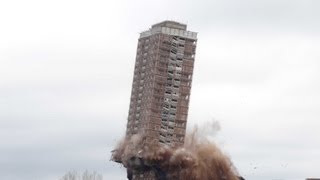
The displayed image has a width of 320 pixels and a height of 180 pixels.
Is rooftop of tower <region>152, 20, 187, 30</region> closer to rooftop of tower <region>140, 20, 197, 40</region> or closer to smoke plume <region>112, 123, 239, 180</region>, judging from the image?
rooftop of tower <region>140, 20, 197, 40</region>

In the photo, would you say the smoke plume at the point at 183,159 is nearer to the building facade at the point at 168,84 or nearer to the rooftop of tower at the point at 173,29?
the building facade at the point at 168,84

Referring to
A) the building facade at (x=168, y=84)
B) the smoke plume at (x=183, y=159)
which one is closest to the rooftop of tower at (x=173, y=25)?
the building facade at (x=168, y=84)

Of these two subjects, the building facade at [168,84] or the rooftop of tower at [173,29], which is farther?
the rooftop of tower at [173,29]

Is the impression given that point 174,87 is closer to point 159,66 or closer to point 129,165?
point 159,66

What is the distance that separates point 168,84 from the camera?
14650 centimetres

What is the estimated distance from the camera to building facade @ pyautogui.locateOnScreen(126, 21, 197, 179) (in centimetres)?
14512

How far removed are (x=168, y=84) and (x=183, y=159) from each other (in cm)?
1369

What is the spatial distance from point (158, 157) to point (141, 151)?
4138mm

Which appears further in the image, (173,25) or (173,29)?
(173,25)

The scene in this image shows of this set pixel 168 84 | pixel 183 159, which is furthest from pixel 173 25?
pixel 183 159

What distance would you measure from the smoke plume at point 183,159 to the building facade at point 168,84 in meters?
1.88

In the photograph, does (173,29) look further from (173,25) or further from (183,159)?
(183,159)

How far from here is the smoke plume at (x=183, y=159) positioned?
479ft

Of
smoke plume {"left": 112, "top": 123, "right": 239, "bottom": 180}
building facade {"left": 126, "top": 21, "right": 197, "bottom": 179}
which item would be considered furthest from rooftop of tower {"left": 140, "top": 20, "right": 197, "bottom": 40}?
smoke plume {"left": 112, "top": 123, "right": 239, "bottom": 180}
